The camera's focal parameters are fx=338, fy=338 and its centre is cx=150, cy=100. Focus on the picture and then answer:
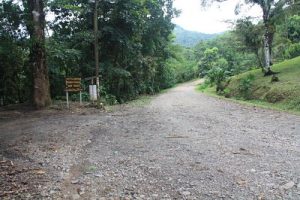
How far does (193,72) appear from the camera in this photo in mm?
73500

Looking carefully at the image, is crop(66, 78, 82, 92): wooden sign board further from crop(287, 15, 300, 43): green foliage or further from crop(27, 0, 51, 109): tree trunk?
crop(287, 15, 300, 43): green foliage

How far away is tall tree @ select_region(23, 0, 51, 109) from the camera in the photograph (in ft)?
45.9

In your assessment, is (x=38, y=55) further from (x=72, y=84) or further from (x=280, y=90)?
(x=280, y=90)

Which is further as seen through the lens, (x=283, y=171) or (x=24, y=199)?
(x=283, y=171)

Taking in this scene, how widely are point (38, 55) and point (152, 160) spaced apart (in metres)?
9.71

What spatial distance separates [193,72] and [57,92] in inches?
2202

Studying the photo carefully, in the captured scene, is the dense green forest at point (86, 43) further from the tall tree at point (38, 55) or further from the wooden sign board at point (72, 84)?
the wooden sign board at point (72, 84)

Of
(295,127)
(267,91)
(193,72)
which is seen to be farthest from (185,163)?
(193,72)

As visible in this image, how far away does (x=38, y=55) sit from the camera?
14148mm

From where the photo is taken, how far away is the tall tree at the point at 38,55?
45.9ft

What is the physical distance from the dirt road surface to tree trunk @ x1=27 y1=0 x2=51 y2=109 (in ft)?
11.6

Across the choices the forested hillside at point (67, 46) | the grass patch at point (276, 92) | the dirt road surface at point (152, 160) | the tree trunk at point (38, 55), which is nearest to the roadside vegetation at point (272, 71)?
the grass patch at point (276, 92)

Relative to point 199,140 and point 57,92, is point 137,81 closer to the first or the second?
point 57,92

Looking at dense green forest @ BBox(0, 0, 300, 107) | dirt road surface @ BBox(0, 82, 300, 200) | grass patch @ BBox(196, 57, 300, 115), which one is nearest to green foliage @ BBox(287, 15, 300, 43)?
dense green forest @ BBox(0, 0, 300, 107)
